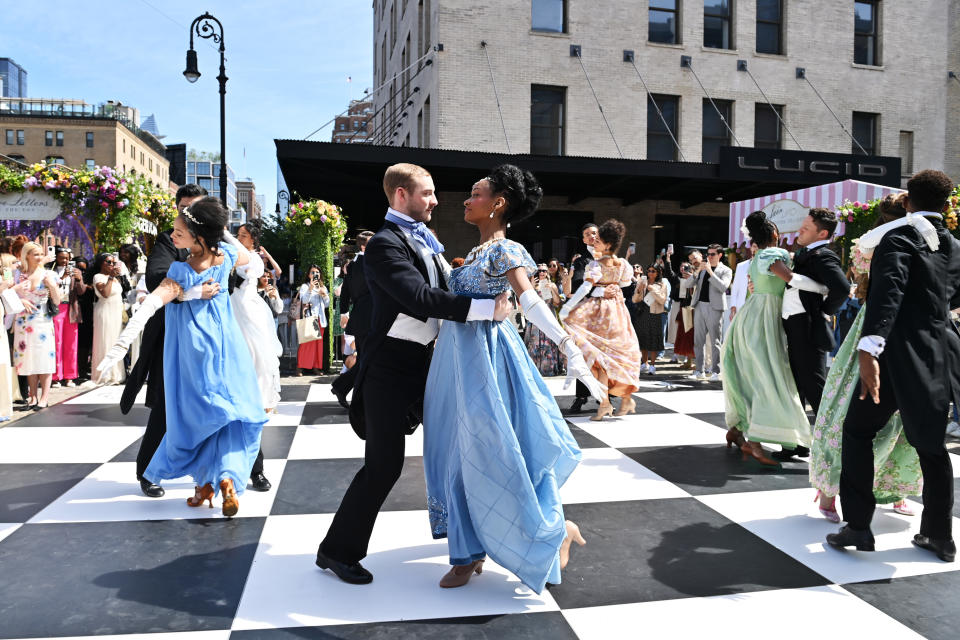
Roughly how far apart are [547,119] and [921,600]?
51.5ft

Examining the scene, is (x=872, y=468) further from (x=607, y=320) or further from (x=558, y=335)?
(x=607, y=320)

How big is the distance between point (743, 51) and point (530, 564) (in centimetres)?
1860

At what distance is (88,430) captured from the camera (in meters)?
5.46

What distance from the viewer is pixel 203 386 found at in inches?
133

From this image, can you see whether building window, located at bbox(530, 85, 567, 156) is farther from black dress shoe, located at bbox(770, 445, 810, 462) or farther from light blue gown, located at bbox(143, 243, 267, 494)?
light blue gown, located at bbox(143, 243, 267, 494)

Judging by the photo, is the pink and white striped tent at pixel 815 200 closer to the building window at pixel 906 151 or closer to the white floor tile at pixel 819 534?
the white floor tile at pixel 819 534

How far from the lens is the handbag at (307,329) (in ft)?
29.6

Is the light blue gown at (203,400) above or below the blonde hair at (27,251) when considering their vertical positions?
below

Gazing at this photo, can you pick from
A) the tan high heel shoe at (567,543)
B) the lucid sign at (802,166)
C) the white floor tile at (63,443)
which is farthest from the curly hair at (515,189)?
the lucid sign at (802,166)

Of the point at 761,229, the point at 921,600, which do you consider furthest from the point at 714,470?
the point at 921,600

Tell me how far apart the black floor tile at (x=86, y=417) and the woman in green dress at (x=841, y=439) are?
202 inches

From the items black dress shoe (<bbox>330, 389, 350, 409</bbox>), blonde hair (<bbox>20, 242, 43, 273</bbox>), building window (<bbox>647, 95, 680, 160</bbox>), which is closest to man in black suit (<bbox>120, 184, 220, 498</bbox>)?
black dress shoe (<bbox>330, 389, 350, 409</bbox>)

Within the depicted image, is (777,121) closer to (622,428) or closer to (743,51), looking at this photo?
(743,51)

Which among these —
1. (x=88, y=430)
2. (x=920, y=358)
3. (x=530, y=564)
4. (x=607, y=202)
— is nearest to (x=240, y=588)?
(x=530, y=564)
